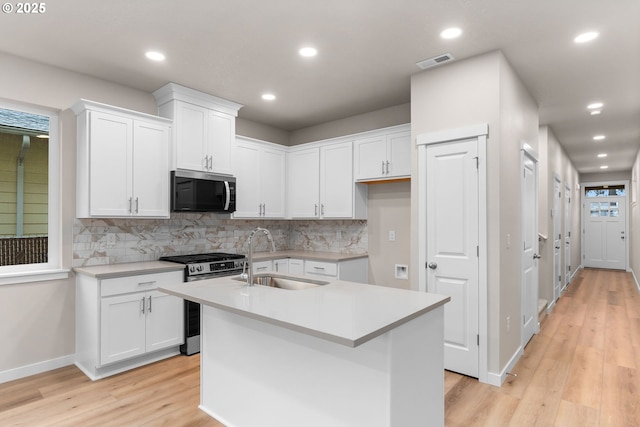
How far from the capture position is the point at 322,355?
6.03 feet

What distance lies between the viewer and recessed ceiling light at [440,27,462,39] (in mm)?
2565

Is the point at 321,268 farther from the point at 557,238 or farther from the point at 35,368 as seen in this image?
the point at 557,238

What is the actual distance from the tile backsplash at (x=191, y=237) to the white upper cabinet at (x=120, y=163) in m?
0.34

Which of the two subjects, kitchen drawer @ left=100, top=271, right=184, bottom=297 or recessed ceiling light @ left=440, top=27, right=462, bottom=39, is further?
kitchen drawer @ left=100, top=271, right=184, bottom=297

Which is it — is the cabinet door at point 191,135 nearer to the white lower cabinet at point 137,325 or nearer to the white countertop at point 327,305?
the white lower cabinet at point 137,325

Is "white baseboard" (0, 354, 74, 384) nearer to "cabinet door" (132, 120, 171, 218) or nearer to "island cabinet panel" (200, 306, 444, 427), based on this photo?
"cabinet door" (132, 120, 171, 218)

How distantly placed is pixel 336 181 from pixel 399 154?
92 cm

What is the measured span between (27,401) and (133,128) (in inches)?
92.7

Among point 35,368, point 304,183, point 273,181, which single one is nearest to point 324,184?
point 304,183

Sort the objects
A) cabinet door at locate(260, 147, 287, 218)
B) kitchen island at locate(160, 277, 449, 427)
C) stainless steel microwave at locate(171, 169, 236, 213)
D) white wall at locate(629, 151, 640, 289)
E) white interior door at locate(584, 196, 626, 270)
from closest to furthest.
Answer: kitchen island at locate(160, 277, 449, 427) < stainless steel microwave at locate(171, 169, 236, 213) < cabinet door at locate(260, 147, 287, 218) < white wall at locate(629, 151, 640, 289) < white interior door at locate(584, 196, 626, 270)

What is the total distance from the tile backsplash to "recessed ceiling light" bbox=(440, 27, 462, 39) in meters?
2.48

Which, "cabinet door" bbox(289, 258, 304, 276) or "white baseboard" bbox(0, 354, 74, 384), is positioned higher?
"cabinet door" bbox(289, 258, 304, 276)

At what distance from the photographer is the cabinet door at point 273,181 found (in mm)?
4742

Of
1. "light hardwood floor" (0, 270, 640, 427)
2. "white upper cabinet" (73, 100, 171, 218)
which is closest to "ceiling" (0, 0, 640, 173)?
"white upper cabinet" (73, 100, 171, 218)
